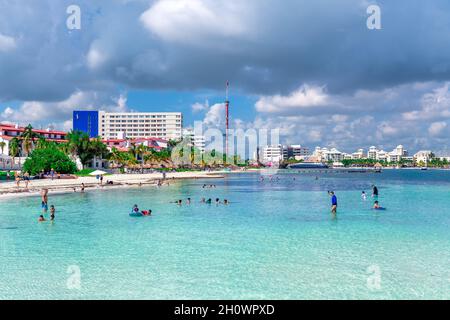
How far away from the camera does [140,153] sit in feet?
447

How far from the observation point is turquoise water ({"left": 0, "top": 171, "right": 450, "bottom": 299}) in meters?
13.7

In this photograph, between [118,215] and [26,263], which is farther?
[118,215]

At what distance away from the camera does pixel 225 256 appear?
1859 cm

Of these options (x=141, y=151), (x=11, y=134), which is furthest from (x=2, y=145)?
(x=141, y=151)

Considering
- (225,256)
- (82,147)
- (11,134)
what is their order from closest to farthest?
(225,256), (82,147), (11,134)

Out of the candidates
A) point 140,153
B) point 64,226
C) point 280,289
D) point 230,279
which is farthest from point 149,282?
point 140,153

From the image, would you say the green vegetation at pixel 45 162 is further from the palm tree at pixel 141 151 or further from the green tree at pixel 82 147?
the palm tree at pixel 141 151

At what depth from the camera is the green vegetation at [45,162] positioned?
7362cm

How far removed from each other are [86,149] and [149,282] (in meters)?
86.7

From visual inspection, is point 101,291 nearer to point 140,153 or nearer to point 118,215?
point 118,215

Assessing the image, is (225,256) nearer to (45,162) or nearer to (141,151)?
(45,162)

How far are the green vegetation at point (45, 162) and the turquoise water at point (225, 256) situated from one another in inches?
1738

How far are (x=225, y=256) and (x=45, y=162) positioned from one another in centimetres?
6558
